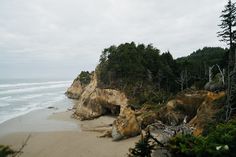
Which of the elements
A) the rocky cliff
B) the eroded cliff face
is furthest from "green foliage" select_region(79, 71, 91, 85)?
the rocky cliff

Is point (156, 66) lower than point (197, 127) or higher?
higher

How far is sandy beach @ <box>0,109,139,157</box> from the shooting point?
19797 millimetres

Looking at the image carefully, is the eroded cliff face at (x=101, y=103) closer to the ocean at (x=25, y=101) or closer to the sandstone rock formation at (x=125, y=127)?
the sandstone rock formation at (x=125, y=127)

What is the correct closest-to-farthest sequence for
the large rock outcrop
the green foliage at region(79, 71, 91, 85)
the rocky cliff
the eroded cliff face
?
1. the large rock outcrop
2. the rocky cliff
3. the eroded cliff face
4. the green foliage at region(79, 71, 91, 85)

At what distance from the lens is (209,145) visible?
10.8 m

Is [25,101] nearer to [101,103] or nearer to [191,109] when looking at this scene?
[101,103]

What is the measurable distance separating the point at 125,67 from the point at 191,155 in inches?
1037

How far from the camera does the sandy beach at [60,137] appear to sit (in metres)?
19.8

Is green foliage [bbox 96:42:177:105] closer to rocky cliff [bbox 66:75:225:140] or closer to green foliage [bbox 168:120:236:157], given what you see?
rocky cliff [bbox 66:75:225:140]

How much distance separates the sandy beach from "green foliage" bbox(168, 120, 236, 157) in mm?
6988

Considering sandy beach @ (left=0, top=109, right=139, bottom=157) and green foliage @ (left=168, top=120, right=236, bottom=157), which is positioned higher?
green foliage @ (left=168, top=120, right=236, bottom=157)

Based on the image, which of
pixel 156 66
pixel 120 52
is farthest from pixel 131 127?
pixel 156 66

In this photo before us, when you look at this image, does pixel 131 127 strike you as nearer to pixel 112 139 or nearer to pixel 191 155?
pixel 112 139

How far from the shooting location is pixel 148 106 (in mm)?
29188
